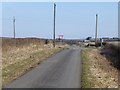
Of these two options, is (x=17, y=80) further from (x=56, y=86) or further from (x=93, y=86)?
(x=93, y=86)

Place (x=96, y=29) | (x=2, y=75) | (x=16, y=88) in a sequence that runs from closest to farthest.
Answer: (x=16, y=88) < (x=2, y=75) < (x=96, y=29)

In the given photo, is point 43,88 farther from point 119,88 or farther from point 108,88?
point 119,88

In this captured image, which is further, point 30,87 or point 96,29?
point 96,29

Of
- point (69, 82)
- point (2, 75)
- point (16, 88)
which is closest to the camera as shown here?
point (16, 88)

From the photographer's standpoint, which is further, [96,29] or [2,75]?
[96,29]

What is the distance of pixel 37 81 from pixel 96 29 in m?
71.7

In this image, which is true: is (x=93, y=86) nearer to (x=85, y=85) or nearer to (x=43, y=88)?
(x=85, y=85)

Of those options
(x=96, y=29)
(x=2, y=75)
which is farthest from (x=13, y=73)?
(x=96, y=29)

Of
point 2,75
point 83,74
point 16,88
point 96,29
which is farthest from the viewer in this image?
point 96,29

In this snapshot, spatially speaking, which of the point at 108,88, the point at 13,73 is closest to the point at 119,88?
the point at 108,88

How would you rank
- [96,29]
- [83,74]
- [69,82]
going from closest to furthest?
[69,82]
[83,74]
[96,29]

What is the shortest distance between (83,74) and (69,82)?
133 inches

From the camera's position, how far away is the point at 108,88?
15648 millimetres

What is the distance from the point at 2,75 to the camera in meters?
18.4
